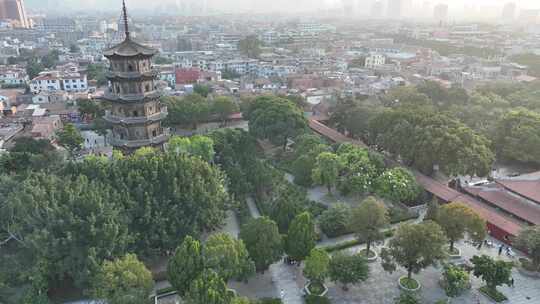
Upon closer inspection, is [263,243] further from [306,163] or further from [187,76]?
[187,76]

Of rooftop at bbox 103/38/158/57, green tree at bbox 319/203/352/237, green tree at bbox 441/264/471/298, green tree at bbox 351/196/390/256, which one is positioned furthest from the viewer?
rooftop at bbox 103/38/158/57

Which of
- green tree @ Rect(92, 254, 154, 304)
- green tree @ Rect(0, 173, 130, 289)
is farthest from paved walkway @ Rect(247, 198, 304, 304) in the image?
green tree @ Rect(0, 173, 130, 289)

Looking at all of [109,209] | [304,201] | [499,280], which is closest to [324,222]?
[304,201]

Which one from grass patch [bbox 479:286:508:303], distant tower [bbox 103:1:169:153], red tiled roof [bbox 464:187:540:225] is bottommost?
grass patch [bbox 479:286:508:303]

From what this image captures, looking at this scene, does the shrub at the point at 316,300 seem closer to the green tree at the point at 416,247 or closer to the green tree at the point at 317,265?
the green tree at the point at 317,265

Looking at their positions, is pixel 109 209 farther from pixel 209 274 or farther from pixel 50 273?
pixel 209 274

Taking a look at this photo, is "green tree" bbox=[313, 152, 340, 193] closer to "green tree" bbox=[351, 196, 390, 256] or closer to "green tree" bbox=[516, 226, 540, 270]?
"green tree" bbox=[351, 196, 390, 256]

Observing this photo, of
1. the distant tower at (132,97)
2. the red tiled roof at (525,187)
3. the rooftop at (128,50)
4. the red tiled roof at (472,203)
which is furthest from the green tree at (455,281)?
the rooftop at (128,50)
